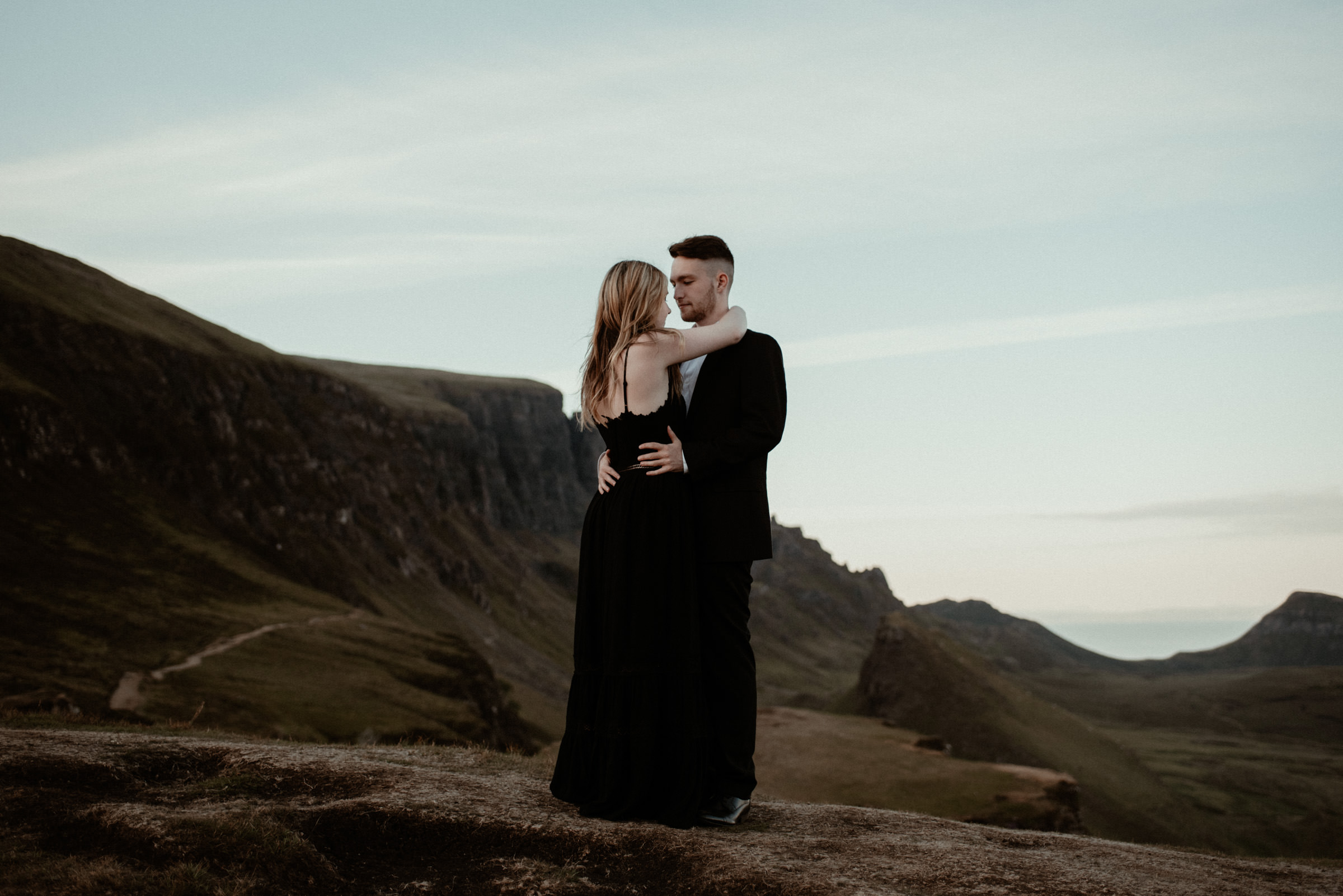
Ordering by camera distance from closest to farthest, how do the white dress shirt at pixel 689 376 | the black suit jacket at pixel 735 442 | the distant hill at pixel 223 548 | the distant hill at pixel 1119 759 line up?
the black suit jacket at pixel 735 442
the white dress shirt at pixel 689 376
the distant hill at pixel 223 548
the distant hill at pixel 1119 759

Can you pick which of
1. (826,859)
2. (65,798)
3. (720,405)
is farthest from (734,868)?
(65,798)

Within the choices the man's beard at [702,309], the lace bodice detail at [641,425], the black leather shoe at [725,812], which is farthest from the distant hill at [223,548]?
the man's beard at [702,309]

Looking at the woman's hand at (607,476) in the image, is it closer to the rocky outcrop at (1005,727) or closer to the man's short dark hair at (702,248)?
the man's short dark hair at (702,248)

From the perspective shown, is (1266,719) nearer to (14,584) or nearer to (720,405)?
(14,584)

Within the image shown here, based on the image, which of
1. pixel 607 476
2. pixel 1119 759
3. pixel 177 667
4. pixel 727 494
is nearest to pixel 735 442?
pixel 727 494

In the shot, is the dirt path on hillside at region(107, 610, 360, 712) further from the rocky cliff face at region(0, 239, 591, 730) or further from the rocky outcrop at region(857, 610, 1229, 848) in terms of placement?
the rocky outcrop at region(857, 610, 1229, 848)

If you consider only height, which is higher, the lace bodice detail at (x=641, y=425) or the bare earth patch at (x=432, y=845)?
the lace bodice detail at (x=641, y=425)

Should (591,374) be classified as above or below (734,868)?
above

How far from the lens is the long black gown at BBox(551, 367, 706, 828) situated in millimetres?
8344

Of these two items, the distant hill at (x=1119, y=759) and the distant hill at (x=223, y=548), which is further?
the distant hill at (x=1119, y=759)

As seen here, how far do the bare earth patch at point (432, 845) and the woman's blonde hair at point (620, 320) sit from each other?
3.49 metres

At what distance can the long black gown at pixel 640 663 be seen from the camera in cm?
834

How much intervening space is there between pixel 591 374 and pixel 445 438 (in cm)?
16379

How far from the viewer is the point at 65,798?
297 inches
